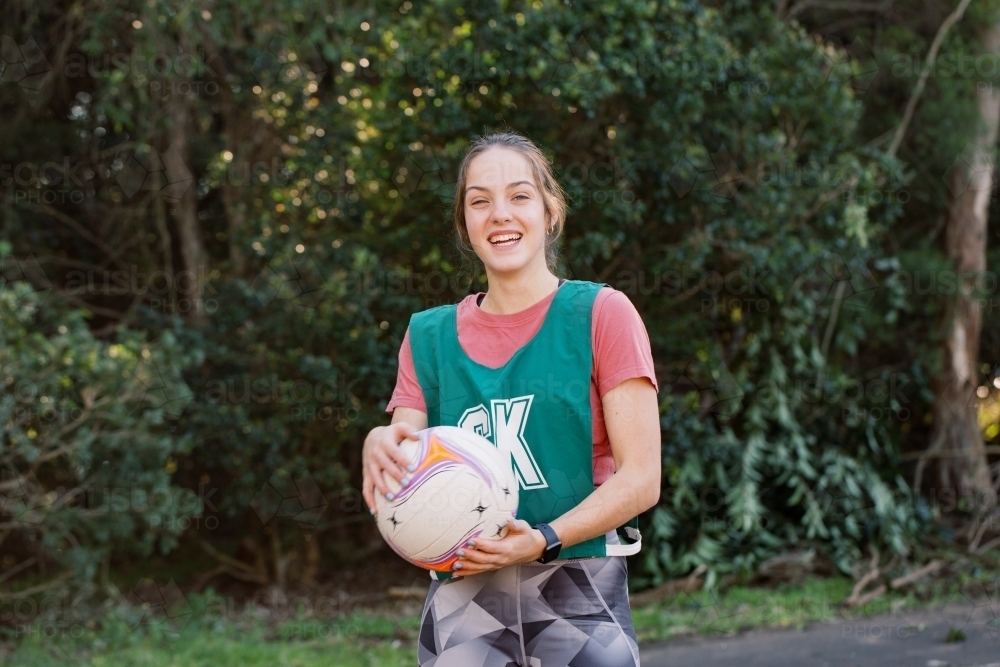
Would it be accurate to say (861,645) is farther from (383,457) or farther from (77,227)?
(77,227)

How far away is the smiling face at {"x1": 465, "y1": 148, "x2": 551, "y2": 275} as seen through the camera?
2.20 m

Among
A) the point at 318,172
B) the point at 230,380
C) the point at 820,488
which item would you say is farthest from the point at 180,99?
the point at 820,488

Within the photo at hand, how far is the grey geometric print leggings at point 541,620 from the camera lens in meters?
2.02

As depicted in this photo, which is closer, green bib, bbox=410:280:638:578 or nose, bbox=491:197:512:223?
green bib, bbox=410:280:638:578

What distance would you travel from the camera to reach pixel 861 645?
5414mm

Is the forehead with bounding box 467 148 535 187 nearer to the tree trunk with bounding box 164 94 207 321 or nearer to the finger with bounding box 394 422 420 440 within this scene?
the finger with bounding box 394 422 420 440

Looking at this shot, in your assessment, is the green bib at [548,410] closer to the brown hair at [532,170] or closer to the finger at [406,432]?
the finger at [406,432]

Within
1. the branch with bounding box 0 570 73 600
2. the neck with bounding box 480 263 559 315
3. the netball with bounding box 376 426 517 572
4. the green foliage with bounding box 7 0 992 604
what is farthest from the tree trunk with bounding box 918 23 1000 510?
the netball with bounding box 376 426 517 572

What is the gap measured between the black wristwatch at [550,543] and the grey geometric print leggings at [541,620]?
0.11m

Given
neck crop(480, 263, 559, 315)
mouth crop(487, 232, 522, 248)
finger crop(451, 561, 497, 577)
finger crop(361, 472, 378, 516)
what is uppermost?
mouth crop(487, 232, 522, 248)

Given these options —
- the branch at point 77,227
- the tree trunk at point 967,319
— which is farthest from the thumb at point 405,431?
the tree trunk at point 967,319

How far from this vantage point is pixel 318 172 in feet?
23.5

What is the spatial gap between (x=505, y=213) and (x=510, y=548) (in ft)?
2.41

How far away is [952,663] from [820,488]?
2.35 meters
